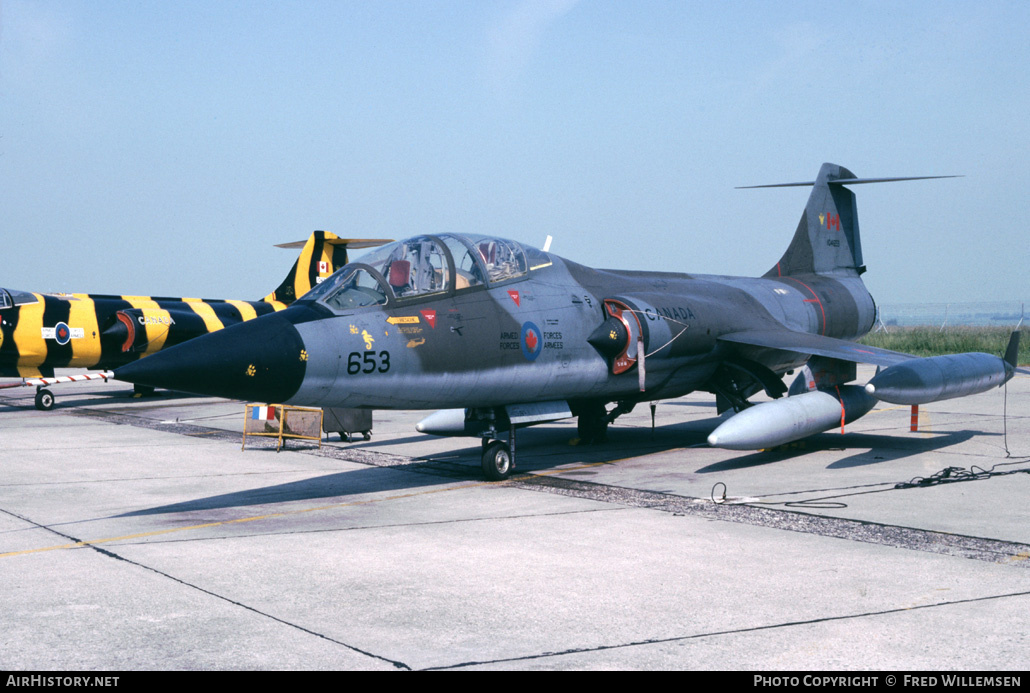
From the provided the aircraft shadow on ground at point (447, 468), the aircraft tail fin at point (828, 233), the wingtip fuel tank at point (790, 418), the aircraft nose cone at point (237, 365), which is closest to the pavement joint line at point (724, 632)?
the aircraft nose cone at point (237, 365)

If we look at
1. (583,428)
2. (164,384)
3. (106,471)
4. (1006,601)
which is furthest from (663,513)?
(106,471)

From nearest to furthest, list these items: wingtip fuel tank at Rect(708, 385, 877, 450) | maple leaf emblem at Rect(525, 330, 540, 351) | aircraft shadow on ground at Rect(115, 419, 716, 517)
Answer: aircraft shadow on ground at Rect(115, 419, 716, 517) < maple leaf emblem at Rect(525, 330, 540, 351) < wingtip fuel tank at Rect(708, 385, 877, 450)

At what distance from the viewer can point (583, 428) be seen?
1441cm

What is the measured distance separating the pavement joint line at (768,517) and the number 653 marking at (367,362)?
1.82 meters

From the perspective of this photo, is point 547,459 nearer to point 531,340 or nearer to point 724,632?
point 531,340

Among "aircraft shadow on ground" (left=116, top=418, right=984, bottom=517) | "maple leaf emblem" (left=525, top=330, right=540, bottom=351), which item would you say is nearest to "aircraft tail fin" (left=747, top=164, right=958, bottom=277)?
"aircraft shadow on ground" (left=116, top=418, right=984, bottom=517)

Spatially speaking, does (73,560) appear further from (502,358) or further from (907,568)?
(907,568)

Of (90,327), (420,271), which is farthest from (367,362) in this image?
(90,327)

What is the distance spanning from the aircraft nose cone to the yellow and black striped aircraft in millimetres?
16412

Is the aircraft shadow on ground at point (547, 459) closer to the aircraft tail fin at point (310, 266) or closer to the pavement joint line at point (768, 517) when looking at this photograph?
the pavement joint line at point (768, 517)

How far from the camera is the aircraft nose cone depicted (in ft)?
25.3

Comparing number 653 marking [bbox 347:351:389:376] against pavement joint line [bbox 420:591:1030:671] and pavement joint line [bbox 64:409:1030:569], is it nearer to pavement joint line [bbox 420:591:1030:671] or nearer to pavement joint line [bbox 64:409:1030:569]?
pavement joint line [bbox 64:409:1030:569]

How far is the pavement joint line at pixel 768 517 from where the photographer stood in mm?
6914
